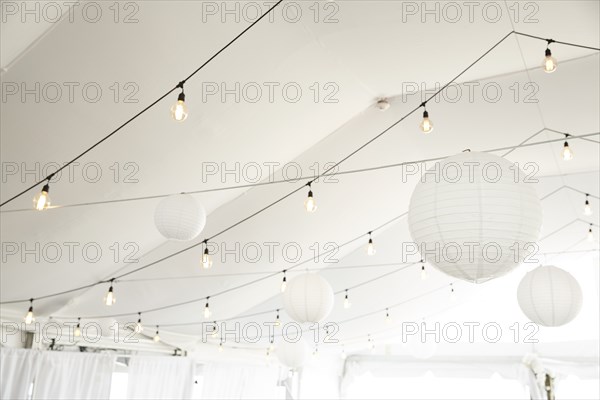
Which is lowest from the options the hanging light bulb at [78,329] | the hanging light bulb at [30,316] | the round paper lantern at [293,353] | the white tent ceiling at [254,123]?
the round paper lantern at [293,353]

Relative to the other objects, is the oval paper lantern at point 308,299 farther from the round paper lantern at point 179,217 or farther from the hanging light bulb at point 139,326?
the hanging light bulb at point 139,326

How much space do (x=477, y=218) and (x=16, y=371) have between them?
495 cm

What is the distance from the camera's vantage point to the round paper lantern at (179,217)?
10.7 feet

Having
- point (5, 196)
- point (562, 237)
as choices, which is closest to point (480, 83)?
point (5, 196)

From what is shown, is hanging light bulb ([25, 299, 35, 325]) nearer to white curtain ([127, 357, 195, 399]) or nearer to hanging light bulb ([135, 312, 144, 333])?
hanging light bulb ([135, 312, 144, 333])

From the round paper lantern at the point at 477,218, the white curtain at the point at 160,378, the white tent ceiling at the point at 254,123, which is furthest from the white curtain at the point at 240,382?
the round paper lantern at the point at 477,218

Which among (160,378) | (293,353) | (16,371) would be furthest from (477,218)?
(160,378)

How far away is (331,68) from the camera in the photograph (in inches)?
128

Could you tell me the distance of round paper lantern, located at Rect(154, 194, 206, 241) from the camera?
3258 mm

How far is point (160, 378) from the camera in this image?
6699 mm

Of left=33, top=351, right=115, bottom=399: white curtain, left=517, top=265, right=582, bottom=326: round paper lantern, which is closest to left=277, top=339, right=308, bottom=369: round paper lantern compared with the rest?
left=33, top=351, right=115, bottom=399: white curtain

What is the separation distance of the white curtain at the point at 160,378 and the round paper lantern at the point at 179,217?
145 inches

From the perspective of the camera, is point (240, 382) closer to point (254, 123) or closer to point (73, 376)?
point (73, 376)

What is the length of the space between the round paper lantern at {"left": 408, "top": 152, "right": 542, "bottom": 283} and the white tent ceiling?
1147 millimetres
